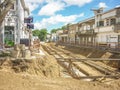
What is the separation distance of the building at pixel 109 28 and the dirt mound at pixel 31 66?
2076cm

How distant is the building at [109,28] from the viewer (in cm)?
3930

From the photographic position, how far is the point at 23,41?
2612cm

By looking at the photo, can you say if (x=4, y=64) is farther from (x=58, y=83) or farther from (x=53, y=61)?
(x=58, y=83)

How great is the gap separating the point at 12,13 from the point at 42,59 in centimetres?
1253

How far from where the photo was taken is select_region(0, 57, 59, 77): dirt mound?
45.0 ft

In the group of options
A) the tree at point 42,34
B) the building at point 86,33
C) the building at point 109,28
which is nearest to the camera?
the building at point 109,28

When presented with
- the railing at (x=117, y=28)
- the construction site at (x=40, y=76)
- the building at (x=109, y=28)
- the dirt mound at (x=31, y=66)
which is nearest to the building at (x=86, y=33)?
the building at (x=109, y=28)

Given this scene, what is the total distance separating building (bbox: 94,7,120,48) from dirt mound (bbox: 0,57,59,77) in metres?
20.8

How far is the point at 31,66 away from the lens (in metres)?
13.9

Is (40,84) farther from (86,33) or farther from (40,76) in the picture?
(86,33)

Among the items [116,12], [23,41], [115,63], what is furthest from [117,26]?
[23,41]

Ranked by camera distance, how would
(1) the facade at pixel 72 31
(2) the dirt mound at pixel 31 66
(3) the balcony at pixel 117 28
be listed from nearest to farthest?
1. (2) the dirt mound at pixel 31 66
2. (3) the balcony at pixel 117 28
3. (1) the facade at pixel 72 31

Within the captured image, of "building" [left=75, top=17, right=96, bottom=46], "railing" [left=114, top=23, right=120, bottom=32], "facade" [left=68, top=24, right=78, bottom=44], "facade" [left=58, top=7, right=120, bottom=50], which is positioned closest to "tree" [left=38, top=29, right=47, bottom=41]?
"facade" [left=68, top=24, right=78, bottom=44]

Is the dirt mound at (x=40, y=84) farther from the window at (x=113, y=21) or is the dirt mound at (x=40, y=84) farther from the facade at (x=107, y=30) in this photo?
the window at (x=113, y=21)
